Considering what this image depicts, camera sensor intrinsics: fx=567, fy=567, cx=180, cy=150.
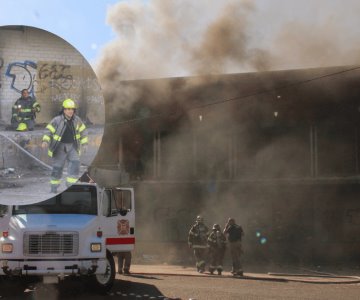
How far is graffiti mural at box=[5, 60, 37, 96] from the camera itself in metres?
6.35

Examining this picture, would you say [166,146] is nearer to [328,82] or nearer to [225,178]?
[225,178]

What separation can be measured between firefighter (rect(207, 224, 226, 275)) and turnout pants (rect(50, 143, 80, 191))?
703 centimetres

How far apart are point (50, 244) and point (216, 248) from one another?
19.3 ft

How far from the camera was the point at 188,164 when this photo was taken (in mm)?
20125

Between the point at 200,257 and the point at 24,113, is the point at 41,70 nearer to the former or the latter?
the point at 24,113

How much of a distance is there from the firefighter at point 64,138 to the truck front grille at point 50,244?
1.80 metres

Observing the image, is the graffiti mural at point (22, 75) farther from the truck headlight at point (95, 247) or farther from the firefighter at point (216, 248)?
the firefighter at point (216, 248)

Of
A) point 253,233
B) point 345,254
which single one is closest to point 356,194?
point 345,254

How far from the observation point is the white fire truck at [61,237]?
26.2 feet

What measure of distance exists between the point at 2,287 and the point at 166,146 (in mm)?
11491

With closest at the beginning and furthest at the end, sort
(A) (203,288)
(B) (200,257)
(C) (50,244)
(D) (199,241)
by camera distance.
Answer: (C) (50,244)
(A) (203,288)
(B) (200,257)
(D) (199,241)

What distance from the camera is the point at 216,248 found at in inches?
520

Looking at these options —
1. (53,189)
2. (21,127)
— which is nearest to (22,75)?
(21,127)

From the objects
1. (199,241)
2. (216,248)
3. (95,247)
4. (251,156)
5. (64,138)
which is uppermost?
(251,156)
